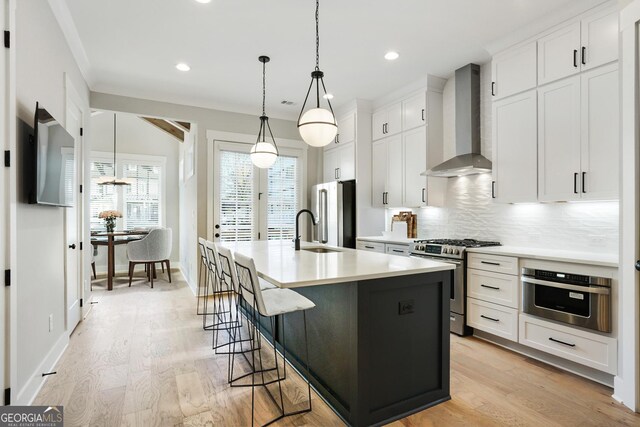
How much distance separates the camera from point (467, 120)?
3.90 meters

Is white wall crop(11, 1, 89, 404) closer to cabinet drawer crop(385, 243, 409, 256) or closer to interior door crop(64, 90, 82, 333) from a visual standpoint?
interior door crop(64, 90, 82, 333)

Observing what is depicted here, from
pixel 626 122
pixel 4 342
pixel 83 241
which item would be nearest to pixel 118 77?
pixel 83 241

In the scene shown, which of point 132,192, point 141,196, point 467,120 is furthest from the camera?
point 141,196

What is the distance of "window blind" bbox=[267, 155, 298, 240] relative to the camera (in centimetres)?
572

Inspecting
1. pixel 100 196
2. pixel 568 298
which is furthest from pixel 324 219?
pixel 100 196

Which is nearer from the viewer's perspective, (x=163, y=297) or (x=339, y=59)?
(x=339, y=59)

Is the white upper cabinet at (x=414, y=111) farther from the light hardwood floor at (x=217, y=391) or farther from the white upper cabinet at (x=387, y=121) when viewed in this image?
the light hardwood floor at (x=217, y=391)

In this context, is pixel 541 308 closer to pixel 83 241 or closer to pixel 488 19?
pixel 488 19

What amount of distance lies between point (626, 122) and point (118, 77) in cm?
509

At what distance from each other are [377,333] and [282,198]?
4.06m

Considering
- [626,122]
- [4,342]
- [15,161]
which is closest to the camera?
[4,342]

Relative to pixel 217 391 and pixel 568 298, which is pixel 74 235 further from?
pixel 568 298

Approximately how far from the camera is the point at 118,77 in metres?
4.30

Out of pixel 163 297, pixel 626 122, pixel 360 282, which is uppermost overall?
pixel 626 122
